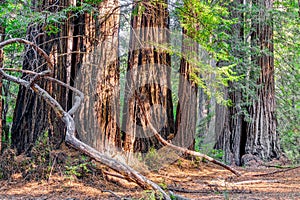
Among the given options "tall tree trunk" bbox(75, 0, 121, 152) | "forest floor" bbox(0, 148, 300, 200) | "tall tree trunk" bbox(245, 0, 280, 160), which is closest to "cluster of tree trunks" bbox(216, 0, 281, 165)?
"tall tree trunk" bbox(245, 0, 280, 160)

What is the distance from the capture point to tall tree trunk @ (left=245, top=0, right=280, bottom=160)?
10.2 meters

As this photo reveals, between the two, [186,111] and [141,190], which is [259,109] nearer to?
[186,111]

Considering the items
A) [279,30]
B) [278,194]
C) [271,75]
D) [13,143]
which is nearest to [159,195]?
[278,194]

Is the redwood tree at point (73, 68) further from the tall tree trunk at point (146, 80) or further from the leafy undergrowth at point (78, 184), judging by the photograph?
the tall tree trunk at point (146, 80)

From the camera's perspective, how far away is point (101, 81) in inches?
244

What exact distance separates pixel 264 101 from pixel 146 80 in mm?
4372

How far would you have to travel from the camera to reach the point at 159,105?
7914 millimetres

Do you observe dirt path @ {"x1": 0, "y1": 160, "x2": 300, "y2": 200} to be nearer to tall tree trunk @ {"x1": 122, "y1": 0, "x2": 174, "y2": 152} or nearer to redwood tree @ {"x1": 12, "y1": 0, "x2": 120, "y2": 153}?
redwood tree @ {"x1": 12, "y1": 0, "x2": 120, "y2": 153}

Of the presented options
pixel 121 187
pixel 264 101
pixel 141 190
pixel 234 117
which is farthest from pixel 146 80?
pixel 264 101

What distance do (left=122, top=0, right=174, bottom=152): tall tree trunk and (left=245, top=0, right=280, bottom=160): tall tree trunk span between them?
11.2 feet

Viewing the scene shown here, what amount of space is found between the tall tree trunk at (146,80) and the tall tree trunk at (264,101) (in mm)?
3418

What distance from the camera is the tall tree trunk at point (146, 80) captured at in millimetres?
7410

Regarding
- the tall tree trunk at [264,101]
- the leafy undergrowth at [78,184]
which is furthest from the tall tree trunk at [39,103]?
the tall tree trunk at [264,101]

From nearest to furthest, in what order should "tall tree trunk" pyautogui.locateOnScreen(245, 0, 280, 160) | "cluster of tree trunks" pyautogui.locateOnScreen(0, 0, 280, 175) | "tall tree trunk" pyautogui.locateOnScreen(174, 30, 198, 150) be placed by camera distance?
"cluster of tree trunks" pyautogui.locateOnScreen(0, 0, 280, 175) < "tall tree trunk" pyautogui.locateOnScreen(174, 30, 198, 150) < "tall tree trunk" pyautogui.locateOnScreen(245, 0, 280, 160)
